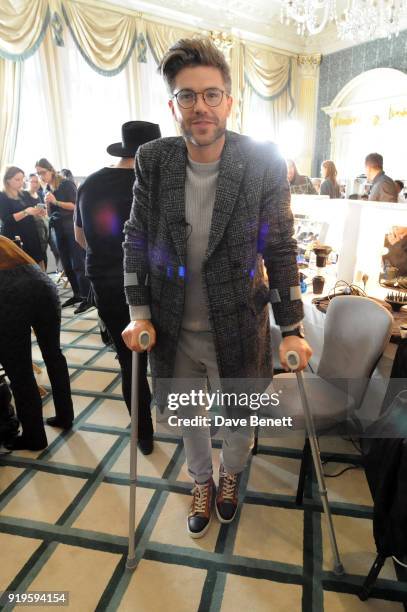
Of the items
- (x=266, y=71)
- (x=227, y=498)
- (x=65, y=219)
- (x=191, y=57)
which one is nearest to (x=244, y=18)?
(x=266, y=71)

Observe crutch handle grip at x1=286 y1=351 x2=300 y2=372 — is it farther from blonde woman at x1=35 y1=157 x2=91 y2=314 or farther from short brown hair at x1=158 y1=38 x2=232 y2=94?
blonde woman at x1=35 y1=157 x2=91 y2=314

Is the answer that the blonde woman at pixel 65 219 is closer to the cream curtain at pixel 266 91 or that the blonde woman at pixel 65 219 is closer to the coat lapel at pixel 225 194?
the coat lapel at pixel 225 194

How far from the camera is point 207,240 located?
1.11 m

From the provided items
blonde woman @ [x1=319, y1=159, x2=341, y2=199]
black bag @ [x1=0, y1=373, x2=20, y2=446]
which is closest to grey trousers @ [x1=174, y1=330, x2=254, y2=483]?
black bag @ [x1=0, y1=373, x2=20, y2=446]

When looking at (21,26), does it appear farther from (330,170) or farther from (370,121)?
(370,121)

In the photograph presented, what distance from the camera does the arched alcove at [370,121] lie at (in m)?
6.36

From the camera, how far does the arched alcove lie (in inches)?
250

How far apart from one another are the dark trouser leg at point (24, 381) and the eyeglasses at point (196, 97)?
1.24 m

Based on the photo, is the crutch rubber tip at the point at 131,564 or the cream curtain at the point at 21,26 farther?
the cream curtain at the point at 21,26

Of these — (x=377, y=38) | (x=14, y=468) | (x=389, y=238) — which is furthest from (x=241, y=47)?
(x=14, y=468)

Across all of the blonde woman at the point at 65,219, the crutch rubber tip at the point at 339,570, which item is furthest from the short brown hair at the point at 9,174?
the crutch rubber tip at the point at 339,570

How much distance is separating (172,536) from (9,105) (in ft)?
18.1

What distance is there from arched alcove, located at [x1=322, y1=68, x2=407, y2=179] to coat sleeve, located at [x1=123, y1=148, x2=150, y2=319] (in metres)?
6.71

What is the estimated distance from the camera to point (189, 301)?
1.20 metres
